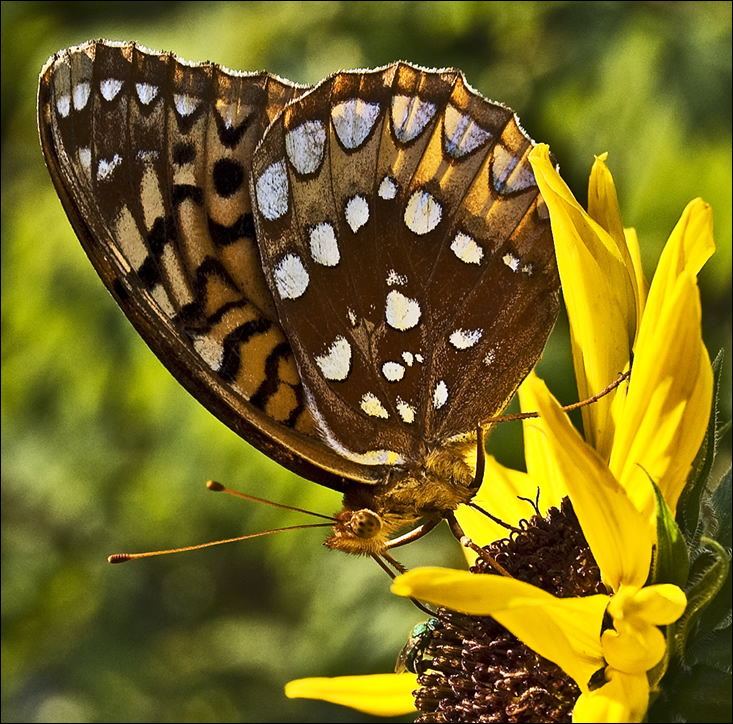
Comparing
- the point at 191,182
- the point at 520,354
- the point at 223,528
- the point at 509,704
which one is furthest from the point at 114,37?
the point at 509,704

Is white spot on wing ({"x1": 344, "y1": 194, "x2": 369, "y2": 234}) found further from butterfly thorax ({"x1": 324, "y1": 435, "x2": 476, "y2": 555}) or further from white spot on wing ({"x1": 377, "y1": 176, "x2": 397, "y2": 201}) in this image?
butterfly thorax ({"x1": 324, "y1": 435, "x2": 476, "y2": 555})

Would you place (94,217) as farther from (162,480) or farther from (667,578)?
(162,480)

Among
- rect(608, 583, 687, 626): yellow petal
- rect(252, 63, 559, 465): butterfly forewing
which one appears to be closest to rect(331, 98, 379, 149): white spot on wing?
rect(252, 63, 559, 465): butterfly forewing

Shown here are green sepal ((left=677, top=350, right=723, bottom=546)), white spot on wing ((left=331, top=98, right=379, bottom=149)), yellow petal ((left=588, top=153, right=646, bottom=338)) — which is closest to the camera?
green sepal ((left=677, top=350, right=723, bottom=546))

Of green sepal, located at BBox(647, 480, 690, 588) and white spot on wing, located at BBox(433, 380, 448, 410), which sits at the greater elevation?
white spot on wing, located at BBox(433, 380, 448, 410)

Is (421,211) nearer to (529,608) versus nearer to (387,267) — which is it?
(387,267)

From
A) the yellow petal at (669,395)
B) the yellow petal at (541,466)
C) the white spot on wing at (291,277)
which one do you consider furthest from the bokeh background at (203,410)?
the yellow petal at (669,395)

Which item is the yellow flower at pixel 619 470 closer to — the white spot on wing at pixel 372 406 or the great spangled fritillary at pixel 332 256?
the great spangled fritillary at pixel 332 256
